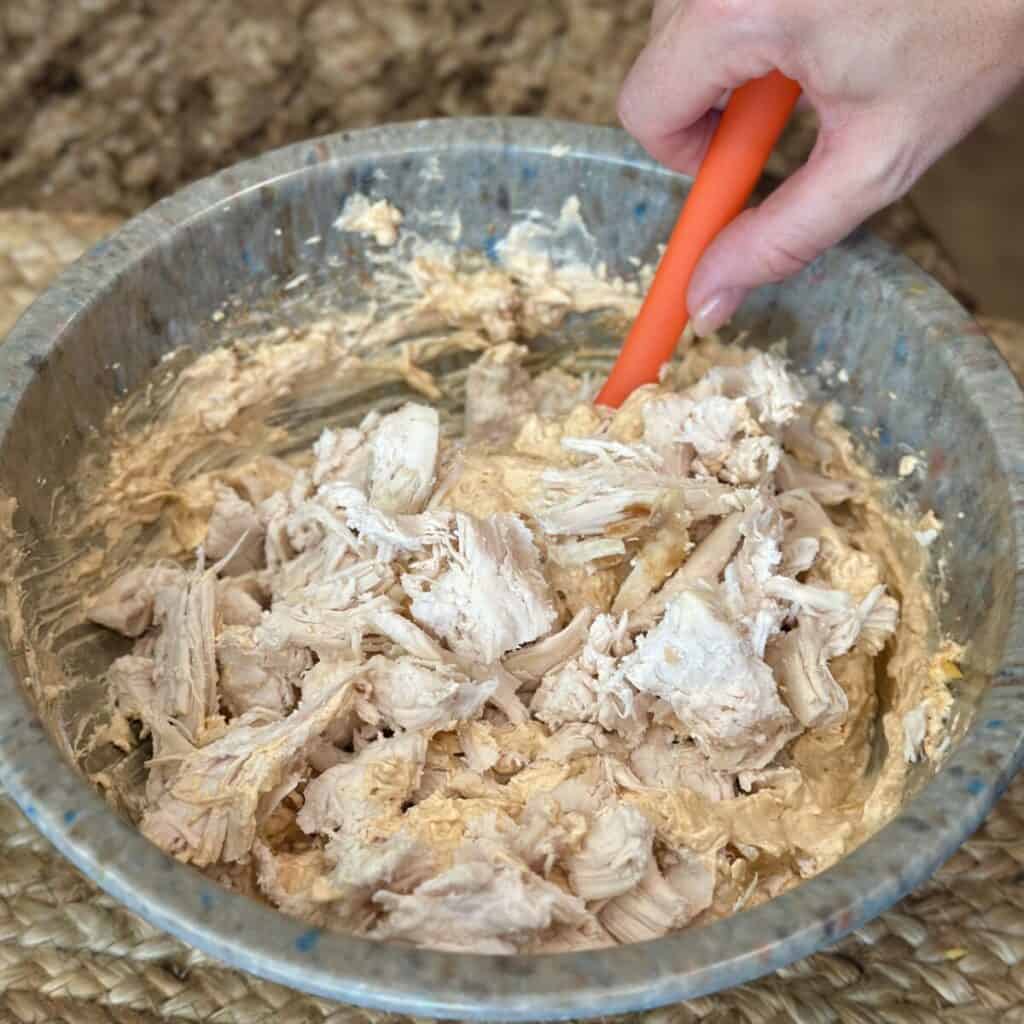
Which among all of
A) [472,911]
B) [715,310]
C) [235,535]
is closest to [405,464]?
[235,535]

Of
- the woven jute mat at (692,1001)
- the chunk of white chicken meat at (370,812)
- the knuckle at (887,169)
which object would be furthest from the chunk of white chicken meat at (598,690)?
the knuckle at (887,169)

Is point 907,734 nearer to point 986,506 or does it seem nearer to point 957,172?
point 986,506

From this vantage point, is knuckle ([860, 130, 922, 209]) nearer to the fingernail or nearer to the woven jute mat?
the fingernail

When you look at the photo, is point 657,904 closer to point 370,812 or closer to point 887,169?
point 370,812

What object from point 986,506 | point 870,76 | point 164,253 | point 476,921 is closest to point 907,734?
point 986,506

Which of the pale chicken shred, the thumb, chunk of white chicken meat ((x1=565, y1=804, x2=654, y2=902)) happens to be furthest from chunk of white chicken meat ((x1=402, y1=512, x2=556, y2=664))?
the thumb

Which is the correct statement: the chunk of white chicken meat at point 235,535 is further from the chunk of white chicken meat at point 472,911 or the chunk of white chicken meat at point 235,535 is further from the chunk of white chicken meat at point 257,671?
the chunk of white chicken meat at point 472,911
